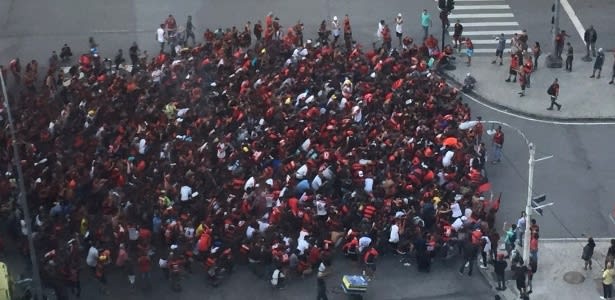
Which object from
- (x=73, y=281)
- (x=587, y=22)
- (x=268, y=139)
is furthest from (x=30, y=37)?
(x=587, y=22)

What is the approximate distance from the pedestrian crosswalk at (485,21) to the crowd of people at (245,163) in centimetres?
534

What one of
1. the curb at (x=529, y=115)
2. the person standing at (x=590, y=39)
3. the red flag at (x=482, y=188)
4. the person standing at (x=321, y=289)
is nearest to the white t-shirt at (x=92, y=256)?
the person standing at (x=321, y=289)

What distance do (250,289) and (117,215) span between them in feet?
15.9

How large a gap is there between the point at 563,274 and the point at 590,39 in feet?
52.3

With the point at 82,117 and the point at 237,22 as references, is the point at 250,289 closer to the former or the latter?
the point at 82,117

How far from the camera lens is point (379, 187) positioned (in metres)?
43.0

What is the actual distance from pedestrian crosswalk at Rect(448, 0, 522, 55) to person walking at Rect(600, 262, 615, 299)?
17.7 meters

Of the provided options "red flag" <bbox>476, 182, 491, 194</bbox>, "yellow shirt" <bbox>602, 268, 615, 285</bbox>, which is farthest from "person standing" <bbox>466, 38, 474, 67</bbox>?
"yellow shirt" <bbox>602, 268, 615, 285</bbox>

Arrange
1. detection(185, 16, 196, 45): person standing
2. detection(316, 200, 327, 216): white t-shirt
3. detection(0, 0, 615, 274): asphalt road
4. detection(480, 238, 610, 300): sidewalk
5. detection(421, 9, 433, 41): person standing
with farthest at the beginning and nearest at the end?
detection(421, 9, 433, 41): person standing, detection(185, 16, 196, 45): person standing, detection(0, 0, 615, 274): asphalt road, detection(316, 200, 327, 216): white t-shirt, detection(480, 238, 610, 300): sidewalk

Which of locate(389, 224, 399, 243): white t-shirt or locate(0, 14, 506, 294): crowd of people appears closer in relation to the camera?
locate(0, 14, 506, 294): crowd of people

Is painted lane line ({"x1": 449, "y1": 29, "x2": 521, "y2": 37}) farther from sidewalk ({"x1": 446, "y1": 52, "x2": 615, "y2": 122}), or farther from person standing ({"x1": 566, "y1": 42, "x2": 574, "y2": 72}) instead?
person standing ({"x1": 566, "y1": 42, "x2": 574, "y2": 72})

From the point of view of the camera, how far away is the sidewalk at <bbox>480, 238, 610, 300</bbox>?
4066cm

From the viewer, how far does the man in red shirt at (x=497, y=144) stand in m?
46.6

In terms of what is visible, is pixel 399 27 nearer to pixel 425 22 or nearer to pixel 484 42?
pixel 425 22
